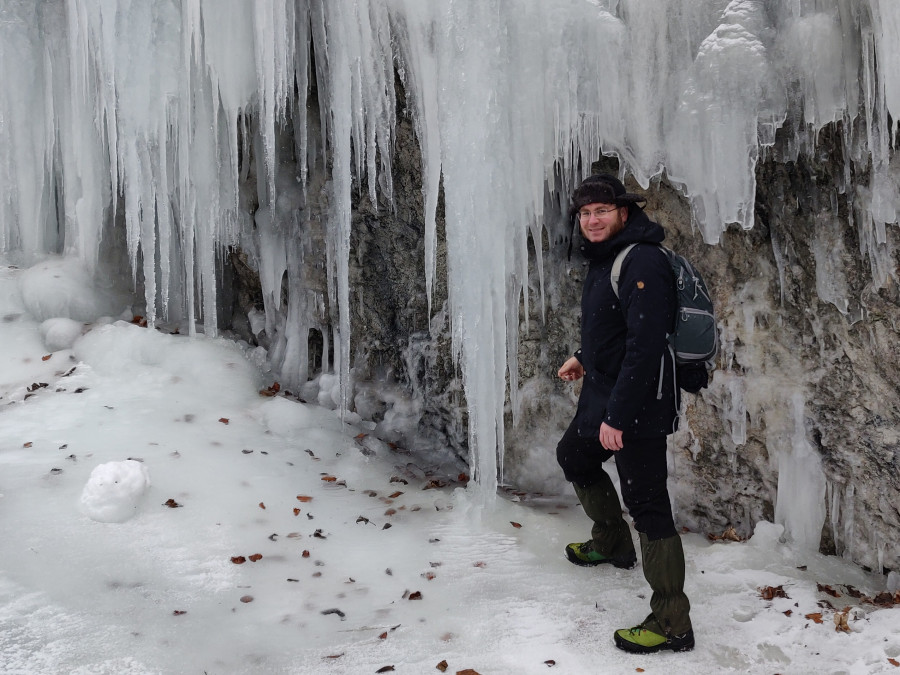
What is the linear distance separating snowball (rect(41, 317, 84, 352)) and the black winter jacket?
469cm

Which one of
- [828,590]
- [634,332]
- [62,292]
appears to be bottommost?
[828,590]

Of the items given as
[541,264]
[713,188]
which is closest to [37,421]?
[541,264]

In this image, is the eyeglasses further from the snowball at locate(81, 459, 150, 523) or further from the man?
the snowball at locate(81, 459, 150, 523)

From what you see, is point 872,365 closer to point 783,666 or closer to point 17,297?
point 783,666

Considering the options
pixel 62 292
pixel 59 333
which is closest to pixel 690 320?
pixel 59 333

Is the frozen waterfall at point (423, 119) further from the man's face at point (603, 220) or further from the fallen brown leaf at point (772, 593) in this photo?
Result: the fallen brown leaf at point (772, 593)

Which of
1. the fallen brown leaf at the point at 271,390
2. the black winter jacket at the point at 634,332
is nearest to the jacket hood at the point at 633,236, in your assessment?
the black winter jacket at the point at 634,332

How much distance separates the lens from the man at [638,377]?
104 inches

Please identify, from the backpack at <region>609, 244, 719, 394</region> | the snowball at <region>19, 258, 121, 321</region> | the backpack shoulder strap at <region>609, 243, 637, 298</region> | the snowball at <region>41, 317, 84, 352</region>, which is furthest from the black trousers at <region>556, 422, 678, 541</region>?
the snowball at <region>19, 258, 121, 321</region>

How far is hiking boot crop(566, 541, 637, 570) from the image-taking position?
3.39 m

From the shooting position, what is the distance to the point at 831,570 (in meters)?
3.48

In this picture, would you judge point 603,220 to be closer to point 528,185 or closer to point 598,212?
point 598,212

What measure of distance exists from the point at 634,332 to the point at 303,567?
202 centimetres

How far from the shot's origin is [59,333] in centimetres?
580
